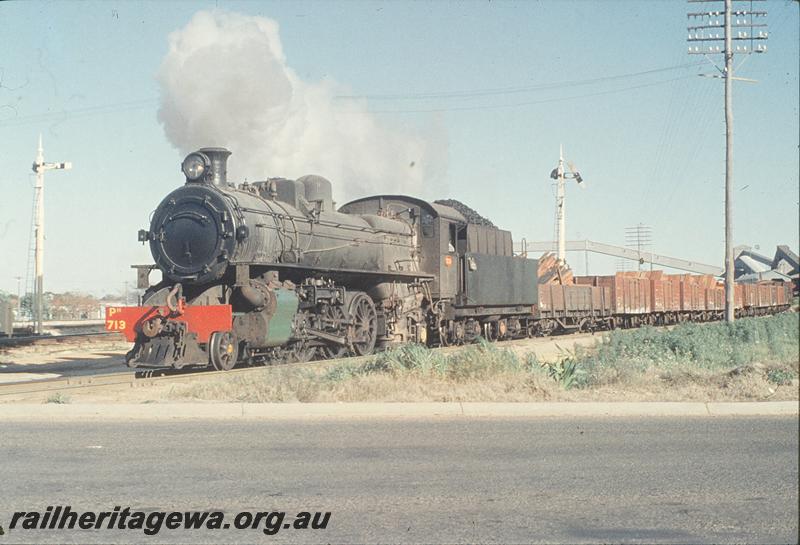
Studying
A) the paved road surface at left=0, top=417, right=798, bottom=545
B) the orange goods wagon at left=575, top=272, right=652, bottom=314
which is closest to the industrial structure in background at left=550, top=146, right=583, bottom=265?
the orange goods wagon at left=575, top=272, right=652, bottom=314

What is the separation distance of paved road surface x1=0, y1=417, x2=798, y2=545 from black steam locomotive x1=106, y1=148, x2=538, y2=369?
5567mm

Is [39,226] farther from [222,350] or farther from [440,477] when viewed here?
[440,477]

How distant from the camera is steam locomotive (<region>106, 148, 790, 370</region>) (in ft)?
47.4

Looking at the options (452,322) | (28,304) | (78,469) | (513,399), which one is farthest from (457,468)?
(28,304)

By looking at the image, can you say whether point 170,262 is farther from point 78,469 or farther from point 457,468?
point 457,468

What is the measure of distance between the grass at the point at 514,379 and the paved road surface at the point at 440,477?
1.51 metres

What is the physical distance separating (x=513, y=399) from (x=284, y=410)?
110 inches

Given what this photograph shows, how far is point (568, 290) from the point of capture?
3062 centimetres

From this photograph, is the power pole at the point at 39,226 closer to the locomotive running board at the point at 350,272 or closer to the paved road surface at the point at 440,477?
the locomotive running board at the point at 350,272

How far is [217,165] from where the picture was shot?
15.5 m

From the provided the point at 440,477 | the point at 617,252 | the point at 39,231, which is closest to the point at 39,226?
the point at 39,231

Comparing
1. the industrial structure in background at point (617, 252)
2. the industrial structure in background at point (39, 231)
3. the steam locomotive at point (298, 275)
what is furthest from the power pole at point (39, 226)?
the industrial structure in background at point (617, 252)

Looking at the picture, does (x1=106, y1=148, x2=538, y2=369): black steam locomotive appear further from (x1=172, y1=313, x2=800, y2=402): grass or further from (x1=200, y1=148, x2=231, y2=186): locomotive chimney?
(x1=172, y1=313, x2=800, y2=402): grass

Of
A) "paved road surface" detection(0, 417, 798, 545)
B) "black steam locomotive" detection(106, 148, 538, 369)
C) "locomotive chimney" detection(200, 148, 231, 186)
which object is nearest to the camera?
"paved road surface" detection(0, 417, 798, 545)
